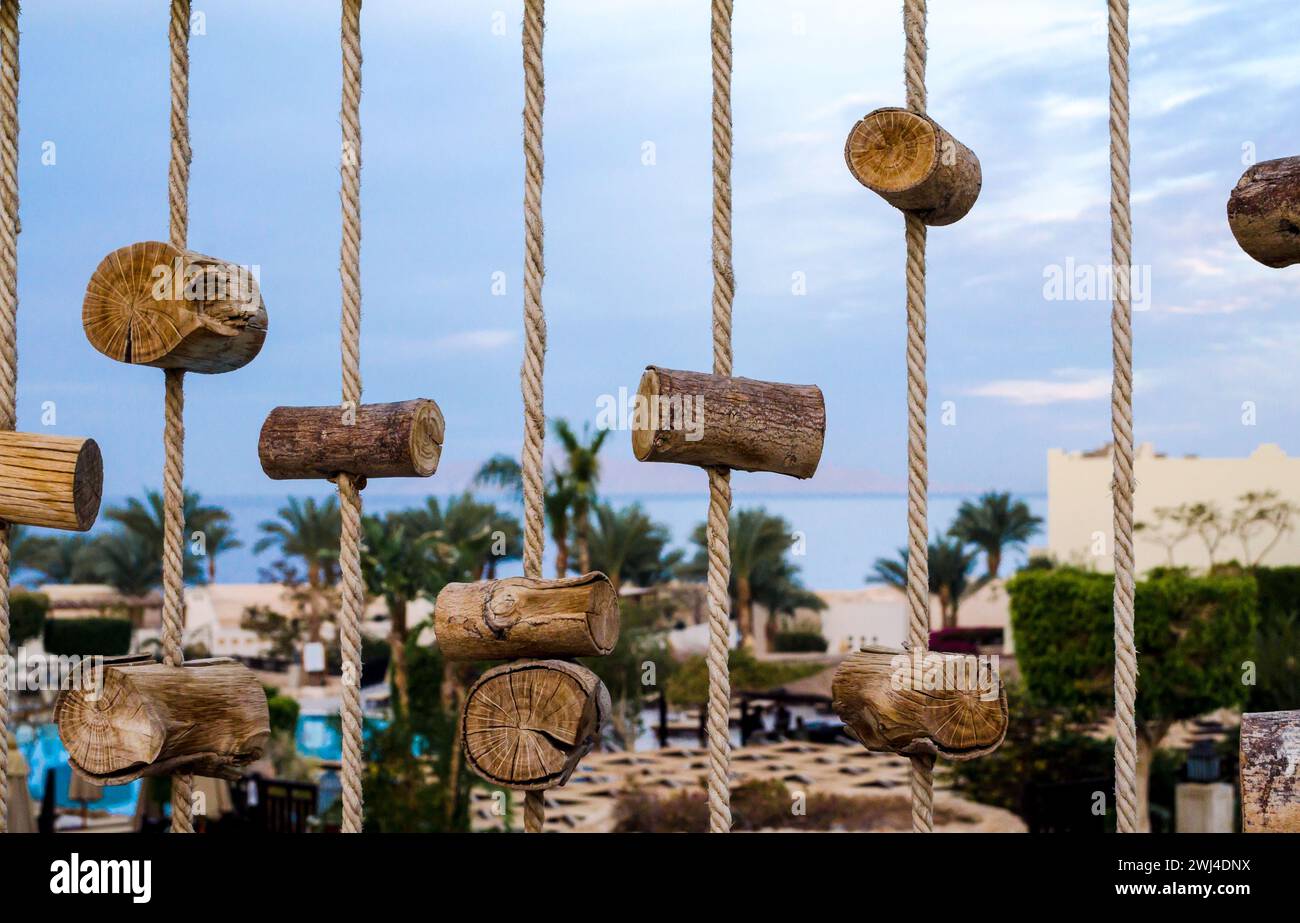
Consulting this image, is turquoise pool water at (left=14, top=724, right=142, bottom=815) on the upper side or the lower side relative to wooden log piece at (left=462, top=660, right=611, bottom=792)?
lower

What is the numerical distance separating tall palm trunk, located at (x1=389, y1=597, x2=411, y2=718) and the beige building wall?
35.4ft

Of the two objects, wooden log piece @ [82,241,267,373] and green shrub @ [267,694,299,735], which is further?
green shrub @ [267,694,299,735]

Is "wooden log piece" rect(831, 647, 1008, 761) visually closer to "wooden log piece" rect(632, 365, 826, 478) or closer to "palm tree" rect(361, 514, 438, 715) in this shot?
"wooden log piece" rect(632, 365, 826, 478)

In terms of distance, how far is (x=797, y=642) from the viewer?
86.3ft

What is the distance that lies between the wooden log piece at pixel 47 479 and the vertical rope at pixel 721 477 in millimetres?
1128

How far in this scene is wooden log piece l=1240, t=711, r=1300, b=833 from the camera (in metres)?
2.01

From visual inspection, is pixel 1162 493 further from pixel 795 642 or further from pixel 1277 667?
pixel 795 642

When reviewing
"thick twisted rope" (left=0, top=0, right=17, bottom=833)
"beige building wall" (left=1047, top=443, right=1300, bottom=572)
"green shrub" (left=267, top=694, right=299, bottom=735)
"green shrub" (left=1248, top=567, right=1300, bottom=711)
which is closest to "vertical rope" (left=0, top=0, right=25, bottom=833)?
"thick twisted rope" (left=0, top=0, right=17, bottom=833)

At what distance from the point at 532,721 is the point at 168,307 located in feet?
3.16

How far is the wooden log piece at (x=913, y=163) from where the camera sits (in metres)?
2.04

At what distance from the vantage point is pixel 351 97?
7.49 feet

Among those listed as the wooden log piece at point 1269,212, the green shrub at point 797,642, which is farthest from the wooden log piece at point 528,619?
the green shrub at point 797,642
